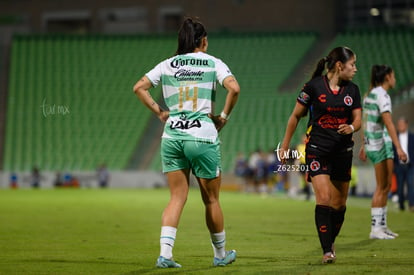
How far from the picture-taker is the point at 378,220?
473 inches

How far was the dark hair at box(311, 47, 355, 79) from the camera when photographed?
9055 mm

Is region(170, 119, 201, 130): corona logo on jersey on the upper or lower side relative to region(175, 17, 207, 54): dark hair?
lower

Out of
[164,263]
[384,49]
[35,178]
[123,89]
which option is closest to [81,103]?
[123,89]

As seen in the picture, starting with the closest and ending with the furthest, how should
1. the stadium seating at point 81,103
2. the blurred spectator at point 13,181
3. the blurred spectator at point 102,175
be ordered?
1. the blurred spectator at point 102,175
2. the stadium seating at point 81,103
3. the blurred spectator at point 13,181

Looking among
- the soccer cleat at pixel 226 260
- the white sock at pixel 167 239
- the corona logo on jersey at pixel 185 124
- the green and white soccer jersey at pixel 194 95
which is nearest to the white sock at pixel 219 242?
the soccer cleat at pixel 226 260

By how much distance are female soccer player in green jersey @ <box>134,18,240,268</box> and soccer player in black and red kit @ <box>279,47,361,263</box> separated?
1041 millimetres

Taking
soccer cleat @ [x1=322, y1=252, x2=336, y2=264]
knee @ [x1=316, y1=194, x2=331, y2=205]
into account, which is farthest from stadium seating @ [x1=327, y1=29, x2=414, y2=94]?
soccer cleat @ [x1=322, y1=252, x2=336, y2=264]

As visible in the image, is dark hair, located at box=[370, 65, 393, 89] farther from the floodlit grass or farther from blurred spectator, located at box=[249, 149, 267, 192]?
blurred spectator, located at box=[249, 149, 267, 192]

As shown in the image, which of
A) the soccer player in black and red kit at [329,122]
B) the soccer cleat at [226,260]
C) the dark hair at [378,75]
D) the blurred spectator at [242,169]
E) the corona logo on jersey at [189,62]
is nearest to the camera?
the corona logo on jersey at [189,62]

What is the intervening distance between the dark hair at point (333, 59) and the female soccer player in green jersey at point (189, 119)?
4.63 feet

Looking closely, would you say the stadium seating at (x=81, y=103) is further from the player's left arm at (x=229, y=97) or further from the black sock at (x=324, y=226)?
the player's left arm at (x=229, y=97)

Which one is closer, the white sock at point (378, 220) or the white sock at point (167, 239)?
the white sock at point (167, 239)

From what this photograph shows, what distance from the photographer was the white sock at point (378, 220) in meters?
11.9

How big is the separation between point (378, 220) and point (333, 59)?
3.66m
